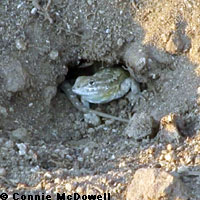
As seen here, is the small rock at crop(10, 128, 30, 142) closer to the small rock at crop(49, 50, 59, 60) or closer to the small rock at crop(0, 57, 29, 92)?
the small rock at crop(0, 57, 29, 92)

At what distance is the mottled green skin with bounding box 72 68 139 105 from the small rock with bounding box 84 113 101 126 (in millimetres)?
288

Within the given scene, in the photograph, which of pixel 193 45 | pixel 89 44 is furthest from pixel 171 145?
pixel 89 44

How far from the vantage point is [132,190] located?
11.4 feet

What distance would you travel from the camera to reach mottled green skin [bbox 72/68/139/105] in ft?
17.9

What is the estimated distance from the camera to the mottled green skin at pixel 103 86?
5.47 meters

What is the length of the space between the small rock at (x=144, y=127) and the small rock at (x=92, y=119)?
79 centimetres

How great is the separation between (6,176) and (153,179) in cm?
123

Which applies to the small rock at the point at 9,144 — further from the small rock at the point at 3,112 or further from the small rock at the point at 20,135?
the small rock at the point at 3,112

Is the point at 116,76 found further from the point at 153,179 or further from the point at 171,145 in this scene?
the point at 153,179

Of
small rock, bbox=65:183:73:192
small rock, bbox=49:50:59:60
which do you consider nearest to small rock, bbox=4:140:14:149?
small rock, bbox=65:183:73:192

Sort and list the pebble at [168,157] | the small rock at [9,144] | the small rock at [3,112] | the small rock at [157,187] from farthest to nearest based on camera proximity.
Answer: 1. the small rock at [3,112]
2. the small rock at [9,144]
3. the pebble at [168,157]
4. the small rock at [157,187]

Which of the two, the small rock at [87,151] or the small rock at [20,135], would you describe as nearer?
the small rock at [87,151]

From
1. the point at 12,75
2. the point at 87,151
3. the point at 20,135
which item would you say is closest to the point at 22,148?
the point at 20,135

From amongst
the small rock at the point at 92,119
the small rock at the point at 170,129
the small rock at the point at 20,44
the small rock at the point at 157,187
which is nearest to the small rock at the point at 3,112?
the small rock at the point at 20,44
